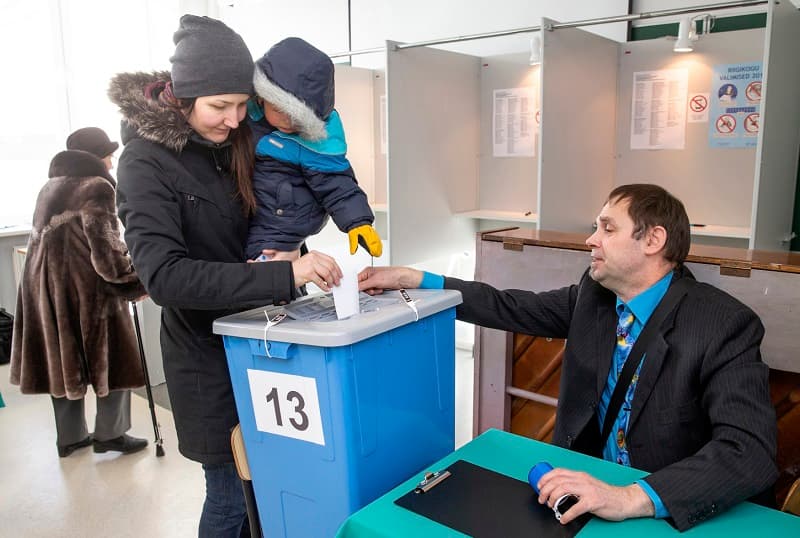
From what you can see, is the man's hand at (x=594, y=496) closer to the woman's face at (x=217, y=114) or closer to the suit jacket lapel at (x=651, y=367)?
the suit jacket lapel at (x=651, y=367)

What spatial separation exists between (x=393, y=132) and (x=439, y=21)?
132cm

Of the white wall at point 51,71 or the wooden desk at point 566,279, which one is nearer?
the wooden desk at point 566,279

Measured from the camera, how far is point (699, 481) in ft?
3.62

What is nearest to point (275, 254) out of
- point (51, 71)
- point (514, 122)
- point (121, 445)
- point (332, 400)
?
point (332, 400)

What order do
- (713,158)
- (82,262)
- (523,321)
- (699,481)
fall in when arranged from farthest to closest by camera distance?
1. (713,158)
2. (82,262)
3. (523,321)
4. (699,481)

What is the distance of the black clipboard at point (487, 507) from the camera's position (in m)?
1.02

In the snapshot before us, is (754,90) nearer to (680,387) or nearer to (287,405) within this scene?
(680,387)

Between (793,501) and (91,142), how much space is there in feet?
9.65

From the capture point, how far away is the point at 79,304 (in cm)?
299

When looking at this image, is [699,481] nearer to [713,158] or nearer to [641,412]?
[641,412]

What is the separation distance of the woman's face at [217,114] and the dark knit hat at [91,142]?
6.48 ft

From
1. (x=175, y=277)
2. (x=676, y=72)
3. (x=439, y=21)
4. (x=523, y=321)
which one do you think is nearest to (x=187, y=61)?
(x=175, y=277)

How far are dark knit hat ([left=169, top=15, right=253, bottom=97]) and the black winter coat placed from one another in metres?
0.07

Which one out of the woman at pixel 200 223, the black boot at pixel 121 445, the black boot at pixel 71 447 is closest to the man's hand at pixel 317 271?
the woman at pixel 200 223
